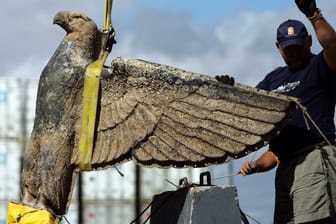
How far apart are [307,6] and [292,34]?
1.56 ft

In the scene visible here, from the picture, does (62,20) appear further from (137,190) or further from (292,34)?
(137,190)

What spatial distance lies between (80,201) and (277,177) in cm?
609

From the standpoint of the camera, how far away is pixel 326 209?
5527 millimetres

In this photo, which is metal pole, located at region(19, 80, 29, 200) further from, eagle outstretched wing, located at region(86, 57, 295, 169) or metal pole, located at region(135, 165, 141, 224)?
eagle outstretched wing, located at region(86, 57, 295, 169)

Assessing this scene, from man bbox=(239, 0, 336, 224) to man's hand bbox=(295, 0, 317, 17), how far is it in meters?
0.01

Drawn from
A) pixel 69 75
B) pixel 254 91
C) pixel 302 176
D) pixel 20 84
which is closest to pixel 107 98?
pixel 69 75

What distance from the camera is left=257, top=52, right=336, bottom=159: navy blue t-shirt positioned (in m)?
5.65

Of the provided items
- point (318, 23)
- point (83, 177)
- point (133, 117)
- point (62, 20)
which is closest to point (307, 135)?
point (318, 23)

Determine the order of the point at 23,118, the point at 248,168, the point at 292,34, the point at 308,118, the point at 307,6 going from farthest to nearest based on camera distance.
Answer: the point at 23,118
the point at 248,168
the point at 292,34
the point at 308,118
the point at 307,6

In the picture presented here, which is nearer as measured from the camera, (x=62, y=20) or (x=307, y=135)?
(x=307, y=135)

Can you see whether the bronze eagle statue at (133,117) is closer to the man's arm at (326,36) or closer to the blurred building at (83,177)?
the man's arm at (326,36)

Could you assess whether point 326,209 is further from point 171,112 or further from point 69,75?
point 69,75

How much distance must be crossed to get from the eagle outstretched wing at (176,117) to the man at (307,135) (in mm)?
425

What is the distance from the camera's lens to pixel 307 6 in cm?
532
